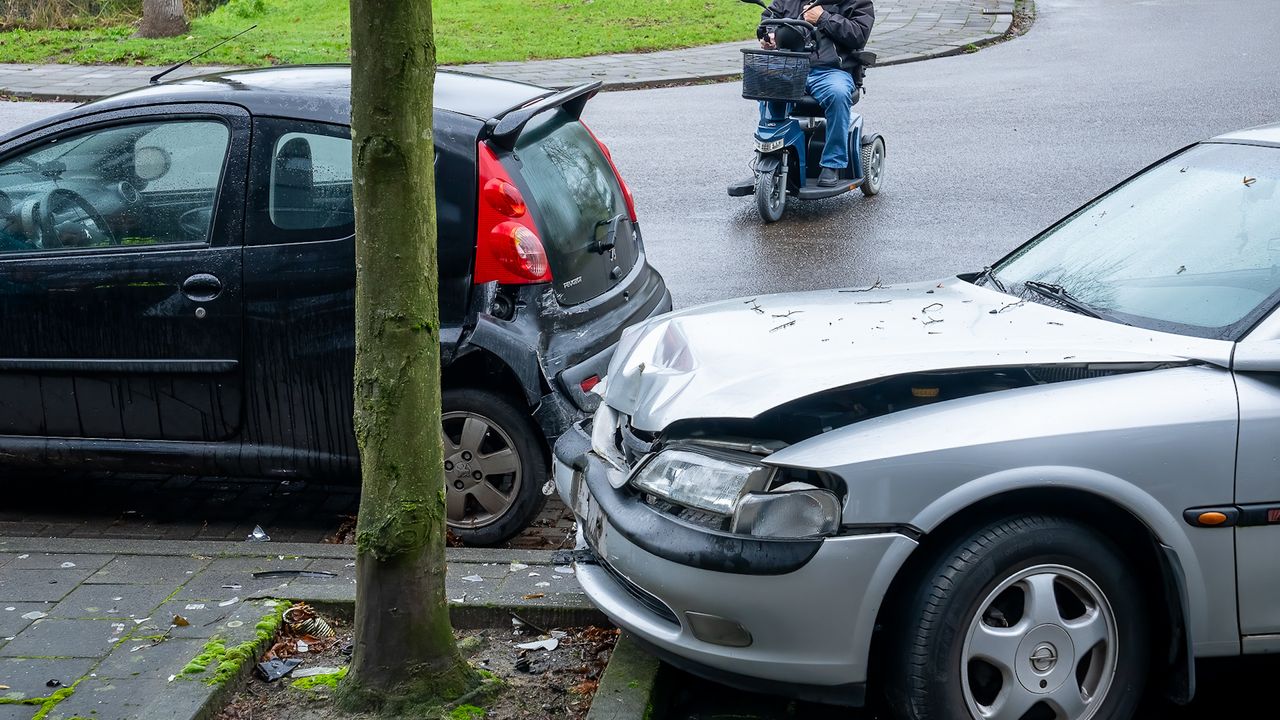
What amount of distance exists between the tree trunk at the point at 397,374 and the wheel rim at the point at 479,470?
1342mm

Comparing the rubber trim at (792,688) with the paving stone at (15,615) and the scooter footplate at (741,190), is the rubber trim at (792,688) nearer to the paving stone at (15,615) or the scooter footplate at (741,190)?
the paving stone at (15,615)

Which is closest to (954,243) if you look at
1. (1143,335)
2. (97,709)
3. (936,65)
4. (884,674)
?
(1143,335)

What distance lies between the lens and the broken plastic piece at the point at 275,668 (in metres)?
3.95

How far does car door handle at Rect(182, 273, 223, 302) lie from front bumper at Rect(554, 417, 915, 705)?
2197 millimetres

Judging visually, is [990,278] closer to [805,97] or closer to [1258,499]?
[1258,499]

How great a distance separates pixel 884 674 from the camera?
11.1 ft

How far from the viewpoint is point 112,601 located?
439cm

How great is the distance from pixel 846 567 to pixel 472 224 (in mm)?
2256

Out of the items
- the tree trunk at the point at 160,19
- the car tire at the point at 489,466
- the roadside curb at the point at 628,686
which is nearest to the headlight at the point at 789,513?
the roadside curb at the point at 628,686

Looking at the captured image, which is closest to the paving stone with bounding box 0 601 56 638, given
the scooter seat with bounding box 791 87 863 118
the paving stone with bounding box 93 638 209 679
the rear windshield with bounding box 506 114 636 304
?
the paving stone with bounding box 93 638 209 679

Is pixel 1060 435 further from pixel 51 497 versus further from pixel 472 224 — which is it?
pixel 51 497

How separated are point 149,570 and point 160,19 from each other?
1937cm

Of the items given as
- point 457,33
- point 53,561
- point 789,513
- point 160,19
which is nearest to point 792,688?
point 789,513

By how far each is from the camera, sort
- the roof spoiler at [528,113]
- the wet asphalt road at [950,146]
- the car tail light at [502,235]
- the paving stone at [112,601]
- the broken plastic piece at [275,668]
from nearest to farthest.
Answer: the broken plastic piece at [275,668] → the paving stone at [112,601] → the car tail light at [502,235] → the roof spoiler at [528,113] → the wet asphalt road at [950,146]
